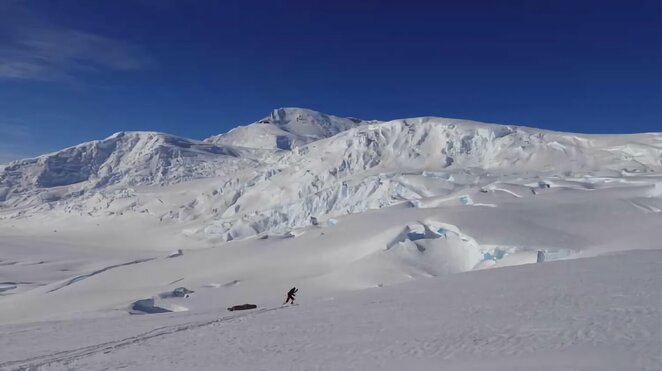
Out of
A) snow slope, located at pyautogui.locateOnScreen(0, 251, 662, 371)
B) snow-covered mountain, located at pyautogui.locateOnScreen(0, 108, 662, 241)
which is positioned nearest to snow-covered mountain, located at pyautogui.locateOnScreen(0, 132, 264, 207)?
snow-covered mountain, located at pyautogui.locateOnScreen(0, 108, 662, 241)

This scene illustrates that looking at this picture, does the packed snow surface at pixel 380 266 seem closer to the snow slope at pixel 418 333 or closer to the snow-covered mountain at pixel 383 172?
the snow slope at pixel 418 333

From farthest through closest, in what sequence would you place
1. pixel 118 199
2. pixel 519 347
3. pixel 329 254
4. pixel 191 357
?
pixel 118 199 → pixel 329 254 → pixel 191 357 → pixel 519 347

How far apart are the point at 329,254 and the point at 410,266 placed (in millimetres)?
7733

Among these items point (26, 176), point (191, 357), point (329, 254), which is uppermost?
point (26, 176)

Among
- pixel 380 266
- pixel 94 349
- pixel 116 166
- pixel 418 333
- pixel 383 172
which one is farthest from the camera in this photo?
pixel 116 166

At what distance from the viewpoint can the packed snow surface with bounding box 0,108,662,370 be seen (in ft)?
41.5

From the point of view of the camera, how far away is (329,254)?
39594 millimetres

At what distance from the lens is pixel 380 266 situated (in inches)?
1330

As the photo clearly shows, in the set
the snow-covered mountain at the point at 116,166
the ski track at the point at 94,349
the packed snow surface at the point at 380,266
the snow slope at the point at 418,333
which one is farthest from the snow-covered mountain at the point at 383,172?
the ski track at the point at 94,349

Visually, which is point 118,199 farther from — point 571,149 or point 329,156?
point 571,149

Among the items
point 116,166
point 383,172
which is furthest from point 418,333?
point 116,166

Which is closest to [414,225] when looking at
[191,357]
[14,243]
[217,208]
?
[191,357]

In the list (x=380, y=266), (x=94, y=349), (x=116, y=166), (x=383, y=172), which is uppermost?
(x=116, y=166)

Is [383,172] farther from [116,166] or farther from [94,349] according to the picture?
[116,166]
